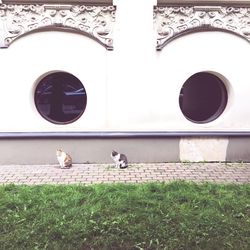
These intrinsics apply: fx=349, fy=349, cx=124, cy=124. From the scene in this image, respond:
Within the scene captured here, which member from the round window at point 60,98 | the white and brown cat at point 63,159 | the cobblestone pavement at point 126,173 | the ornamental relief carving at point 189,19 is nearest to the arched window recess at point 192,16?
the ornamental relief carving at point 189,19

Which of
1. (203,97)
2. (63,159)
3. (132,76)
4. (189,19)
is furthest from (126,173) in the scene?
(189,19)

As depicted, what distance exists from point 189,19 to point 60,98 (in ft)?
9.77

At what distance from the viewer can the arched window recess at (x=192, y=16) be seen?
668 cm

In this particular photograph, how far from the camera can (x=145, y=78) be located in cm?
682

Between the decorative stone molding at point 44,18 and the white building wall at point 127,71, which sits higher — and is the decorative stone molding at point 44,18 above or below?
above

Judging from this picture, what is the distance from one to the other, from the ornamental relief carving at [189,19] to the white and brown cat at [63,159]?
2.71m

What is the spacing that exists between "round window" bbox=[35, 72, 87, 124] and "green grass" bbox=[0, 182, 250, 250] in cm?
Answer: 201

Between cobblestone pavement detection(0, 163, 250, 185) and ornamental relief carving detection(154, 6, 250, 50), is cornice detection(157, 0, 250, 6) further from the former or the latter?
cobblestone pavement detection(0, 163, 250, 185)

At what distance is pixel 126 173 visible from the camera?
6.32 metres

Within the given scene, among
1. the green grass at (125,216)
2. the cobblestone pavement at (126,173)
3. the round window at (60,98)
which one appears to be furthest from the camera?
the round window at (60,98)

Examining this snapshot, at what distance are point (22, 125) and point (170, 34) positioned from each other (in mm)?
3366

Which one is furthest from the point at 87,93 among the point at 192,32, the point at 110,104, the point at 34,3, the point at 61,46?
the point at 192,32

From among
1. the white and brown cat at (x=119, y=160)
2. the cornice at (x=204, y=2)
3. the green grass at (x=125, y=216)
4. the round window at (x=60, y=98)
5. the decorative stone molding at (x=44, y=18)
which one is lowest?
the green grass at (x=125, y=216)

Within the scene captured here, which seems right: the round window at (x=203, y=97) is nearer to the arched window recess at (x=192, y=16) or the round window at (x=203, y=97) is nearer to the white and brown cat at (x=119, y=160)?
the arched window recess at (x=192, y=16)
